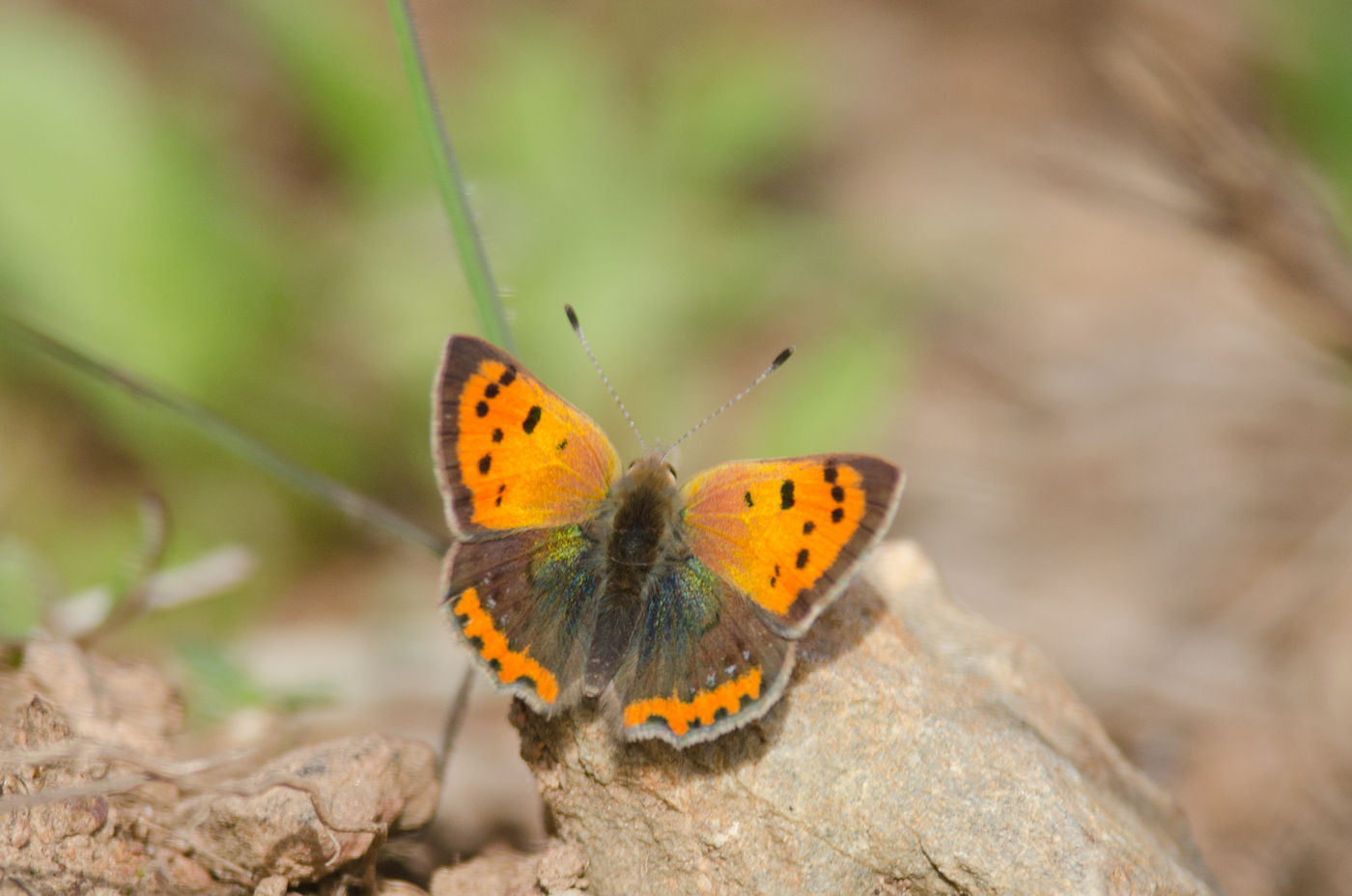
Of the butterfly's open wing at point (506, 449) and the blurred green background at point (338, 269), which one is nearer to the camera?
the butterfly's open wing at point (506, 449)

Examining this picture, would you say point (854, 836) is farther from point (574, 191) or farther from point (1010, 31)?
point (1010, 31)

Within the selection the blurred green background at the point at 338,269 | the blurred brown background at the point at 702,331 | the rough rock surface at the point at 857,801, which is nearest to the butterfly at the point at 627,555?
the rough rock surface at the point at 857,801

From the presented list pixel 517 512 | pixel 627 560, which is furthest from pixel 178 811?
pixel 627 560

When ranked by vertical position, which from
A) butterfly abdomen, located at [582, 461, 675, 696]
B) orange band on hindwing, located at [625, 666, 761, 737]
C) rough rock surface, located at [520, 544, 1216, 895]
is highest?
butterfly abdomen, located at [582, 461, 675, 696]

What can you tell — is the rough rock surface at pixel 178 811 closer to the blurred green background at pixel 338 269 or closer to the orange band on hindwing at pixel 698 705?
the orange band on hindwing at pixel 698 705

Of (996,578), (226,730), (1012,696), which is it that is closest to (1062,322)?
(996,578)

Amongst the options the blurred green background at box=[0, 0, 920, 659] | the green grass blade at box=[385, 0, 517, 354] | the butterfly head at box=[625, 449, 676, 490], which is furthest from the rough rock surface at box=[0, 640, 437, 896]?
the blurred green background at box=[0, 0, 920, 659]

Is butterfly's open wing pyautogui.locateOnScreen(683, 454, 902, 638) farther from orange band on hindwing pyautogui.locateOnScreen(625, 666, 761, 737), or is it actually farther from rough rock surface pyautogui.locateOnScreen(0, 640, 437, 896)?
rough rock surface pyautogui.locateOnScreen(0, 640, 437, 896)
